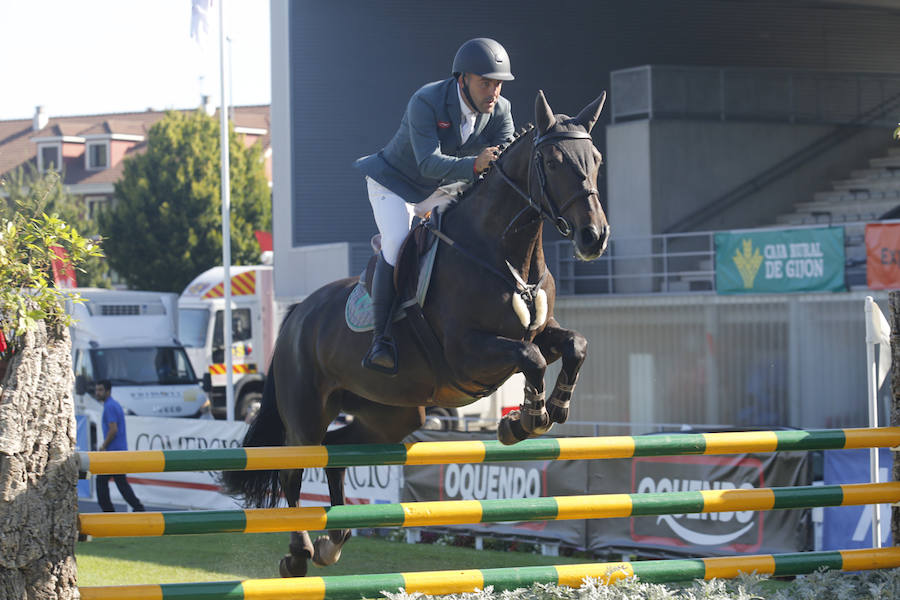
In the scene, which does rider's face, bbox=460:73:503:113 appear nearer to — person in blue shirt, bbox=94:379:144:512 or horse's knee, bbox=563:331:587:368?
horse's knee, bbox=563:331:587:368

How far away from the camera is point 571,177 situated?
14.7 feet

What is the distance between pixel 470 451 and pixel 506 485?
23.7 feet

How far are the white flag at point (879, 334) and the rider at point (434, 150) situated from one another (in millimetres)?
3762

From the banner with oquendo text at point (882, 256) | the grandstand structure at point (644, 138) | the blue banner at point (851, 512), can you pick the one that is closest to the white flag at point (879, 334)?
the blue banner at point (851, 512)

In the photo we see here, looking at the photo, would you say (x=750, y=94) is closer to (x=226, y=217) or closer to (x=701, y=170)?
(x=701, y=170)

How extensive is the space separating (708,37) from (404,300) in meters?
21.1

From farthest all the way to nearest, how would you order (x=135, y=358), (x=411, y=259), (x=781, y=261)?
(x=135, y=358)
(x=781, y=261)
(x=411, y=259)

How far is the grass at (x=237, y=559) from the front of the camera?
9750 millimetres

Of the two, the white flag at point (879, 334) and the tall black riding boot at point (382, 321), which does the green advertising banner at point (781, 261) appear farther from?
the tall black riding boot at point (382, 321)

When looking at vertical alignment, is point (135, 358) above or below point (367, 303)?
below

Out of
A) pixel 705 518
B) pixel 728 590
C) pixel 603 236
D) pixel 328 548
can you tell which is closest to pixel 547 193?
pixel 603 236

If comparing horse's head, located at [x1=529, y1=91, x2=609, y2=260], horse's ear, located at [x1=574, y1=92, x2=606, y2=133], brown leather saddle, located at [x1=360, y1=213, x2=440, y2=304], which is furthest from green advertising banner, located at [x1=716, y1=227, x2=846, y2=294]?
horse's head, located at [x1=529, y1=91, x2=609, y2=260]

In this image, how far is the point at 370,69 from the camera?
2211 centimetres

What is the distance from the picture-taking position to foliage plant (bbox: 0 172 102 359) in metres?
3.71
